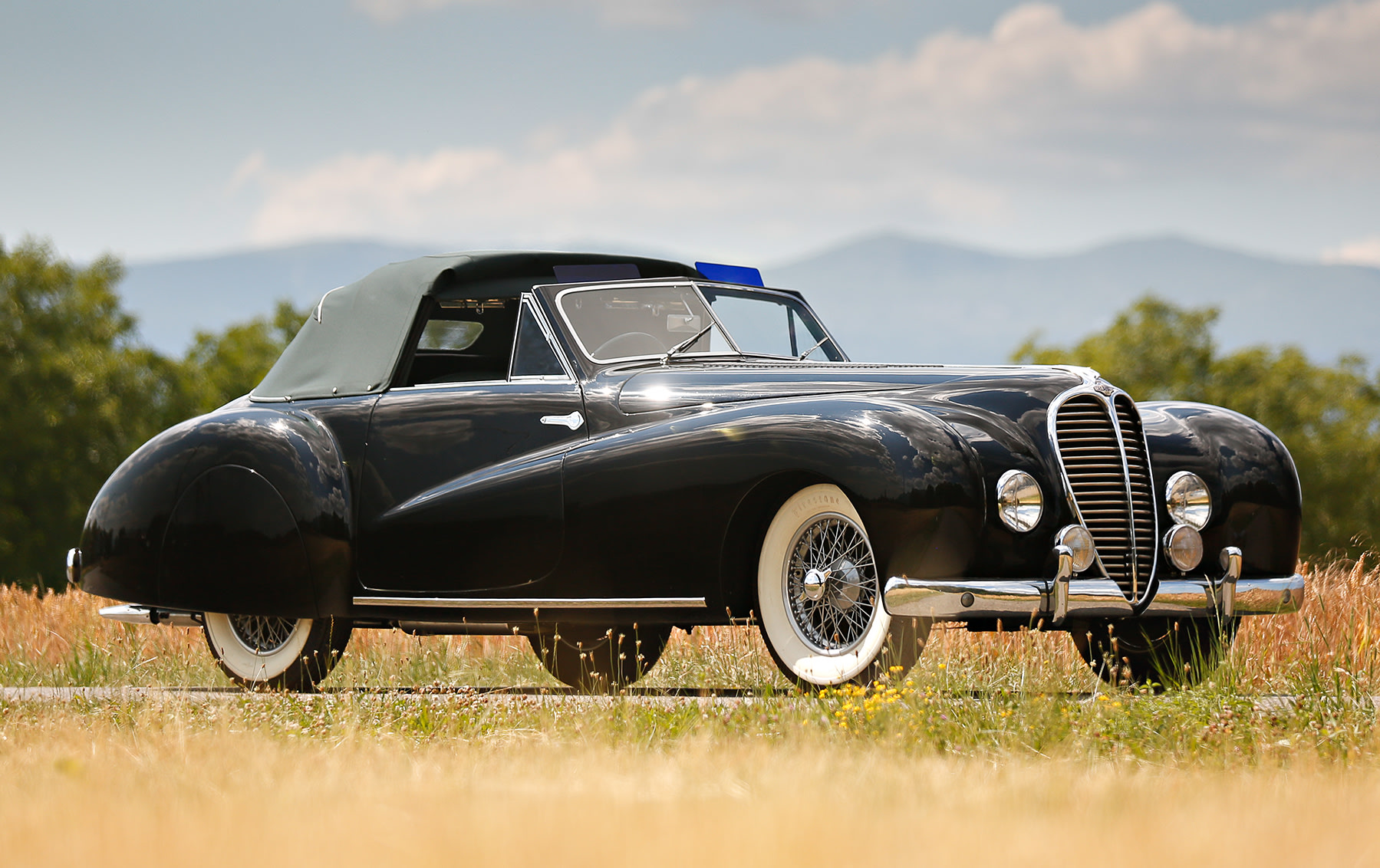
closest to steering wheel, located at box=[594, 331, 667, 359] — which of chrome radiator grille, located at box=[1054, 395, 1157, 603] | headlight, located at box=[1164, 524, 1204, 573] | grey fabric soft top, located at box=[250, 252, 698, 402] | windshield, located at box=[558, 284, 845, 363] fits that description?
windshield, located at box=[558, 284, 845, 363]

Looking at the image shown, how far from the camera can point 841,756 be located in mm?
4715

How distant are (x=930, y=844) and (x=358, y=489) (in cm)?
520

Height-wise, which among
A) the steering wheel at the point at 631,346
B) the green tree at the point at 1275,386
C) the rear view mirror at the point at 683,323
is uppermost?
the rear view mirror at the point at 683,323

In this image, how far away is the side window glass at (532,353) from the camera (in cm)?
788

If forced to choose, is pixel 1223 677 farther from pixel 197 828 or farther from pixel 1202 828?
pixel 197 828

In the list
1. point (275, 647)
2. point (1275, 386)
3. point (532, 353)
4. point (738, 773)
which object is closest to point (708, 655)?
point (532, 353)

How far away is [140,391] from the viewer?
45.6m

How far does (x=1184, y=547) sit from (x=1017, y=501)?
115cm

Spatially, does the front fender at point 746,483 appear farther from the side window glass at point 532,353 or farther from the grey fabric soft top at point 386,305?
the grey fabric soft top at point 386,305

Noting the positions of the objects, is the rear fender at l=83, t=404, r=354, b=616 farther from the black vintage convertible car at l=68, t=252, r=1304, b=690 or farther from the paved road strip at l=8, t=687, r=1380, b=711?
the paved road strip at l=8, t=687, r=1380, b=711

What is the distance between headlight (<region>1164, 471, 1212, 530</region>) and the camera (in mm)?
7121

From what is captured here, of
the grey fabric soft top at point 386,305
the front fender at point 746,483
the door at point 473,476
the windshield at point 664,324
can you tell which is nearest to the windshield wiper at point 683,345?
the windshield at point 664,324

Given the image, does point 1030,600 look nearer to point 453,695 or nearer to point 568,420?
point 453,695

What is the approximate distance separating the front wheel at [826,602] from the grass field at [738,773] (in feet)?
0.75
